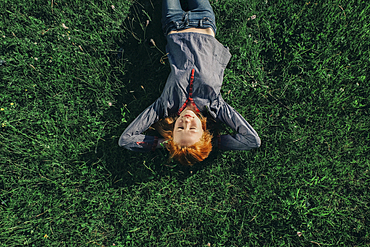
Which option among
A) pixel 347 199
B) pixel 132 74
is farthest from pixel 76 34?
pixel 347 199

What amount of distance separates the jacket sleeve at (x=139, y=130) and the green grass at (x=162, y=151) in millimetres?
484

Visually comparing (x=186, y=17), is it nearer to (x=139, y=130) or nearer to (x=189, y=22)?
(x=189, y=22)

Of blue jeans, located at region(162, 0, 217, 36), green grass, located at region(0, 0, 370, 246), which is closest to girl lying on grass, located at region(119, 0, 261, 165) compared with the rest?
blue jeans, located at region(162, 0, 217, 36)

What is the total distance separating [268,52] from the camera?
3686 millimetres

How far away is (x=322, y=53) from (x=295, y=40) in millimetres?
503

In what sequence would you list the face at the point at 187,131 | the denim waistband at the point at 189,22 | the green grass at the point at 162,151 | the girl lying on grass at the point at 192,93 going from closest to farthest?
the face at the point at 187,131, the girl lying on grass at the point at 192,93, the denim waistband at the point at 189,22, the green grass at the point at 162,151

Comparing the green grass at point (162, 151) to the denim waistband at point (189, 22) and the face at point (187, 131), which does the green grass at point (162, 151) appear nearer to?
the denim waistband at point (189, 22)

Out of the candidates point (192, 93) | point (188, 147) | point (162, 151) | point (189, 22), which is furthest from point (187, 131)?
point (189, 22)

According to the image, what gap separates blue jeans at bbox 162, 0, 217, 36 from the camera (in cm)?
317

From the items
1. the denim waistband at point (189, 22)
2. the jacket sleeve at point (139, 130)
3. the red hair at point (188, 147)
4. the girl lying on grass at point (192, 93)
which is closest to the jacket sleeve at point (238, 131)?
the girl lying on grass at point (192, 93)

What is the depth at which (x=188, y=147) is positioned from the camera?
9.07ft

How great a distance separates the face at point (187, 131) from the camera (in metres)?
2.71

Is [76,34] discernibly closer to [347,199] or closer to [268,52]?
[268,52]

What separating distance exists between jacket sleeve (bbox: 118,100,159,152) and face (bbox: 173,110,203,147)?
0.51 m
